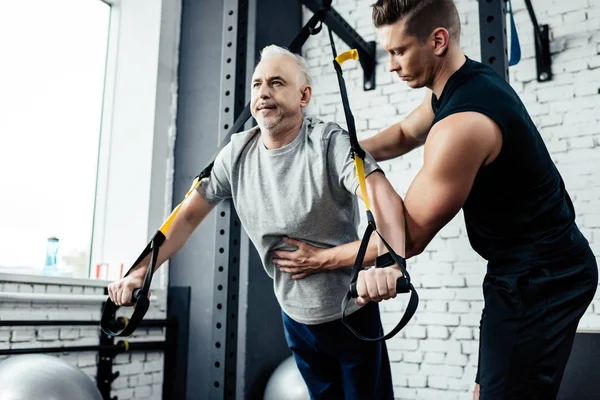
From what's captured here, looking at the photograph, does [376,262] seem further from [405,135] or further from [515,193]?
[405,135]

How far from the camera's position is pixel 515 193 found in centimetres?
147

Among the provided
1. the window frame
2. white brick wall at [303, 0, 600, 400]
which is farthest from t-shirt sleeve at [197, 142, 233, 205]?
white brick wall at [303, 0, 600, 400]

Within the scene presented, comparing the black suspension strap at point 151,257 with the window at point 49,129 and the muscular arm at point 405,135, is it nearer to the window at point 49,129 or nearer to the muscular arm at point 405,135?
the muscular arm at point 405,135

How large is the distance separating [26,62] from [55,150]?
0.56 meters

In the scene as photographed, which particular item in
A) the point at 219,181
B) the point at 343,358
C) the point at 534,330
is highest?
the point at 219,181

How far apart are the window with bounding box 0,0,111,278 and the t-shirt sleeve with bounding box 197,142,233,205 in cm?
167

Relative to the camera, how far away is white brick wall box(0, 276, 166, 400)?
289cm

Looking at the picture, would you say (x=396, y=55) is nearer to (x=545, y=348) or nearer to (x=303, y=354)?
(x=545, y=348)

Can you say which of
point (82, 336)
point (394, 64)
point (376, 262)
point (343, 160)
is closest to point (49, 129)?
point (82, 336)

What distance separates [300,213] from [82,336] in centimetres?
199

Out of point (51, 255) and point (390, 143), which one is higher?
point (390, 143)

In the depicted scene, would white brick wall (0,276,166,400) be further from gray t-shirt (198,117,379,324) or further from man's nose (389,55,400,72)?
man's nose (389,55,400,72)

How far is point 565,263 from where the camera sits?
148 cm

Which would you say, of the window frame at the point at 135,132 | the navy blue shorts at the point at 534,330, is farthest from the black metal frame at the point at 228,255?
the window frame at the point at 135,132
